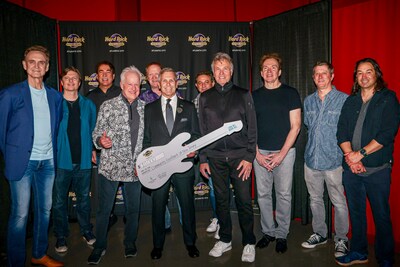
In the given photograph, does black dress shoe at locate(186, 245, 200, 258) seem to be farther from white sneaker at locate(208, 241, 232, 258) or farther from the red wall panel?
the red wall panel

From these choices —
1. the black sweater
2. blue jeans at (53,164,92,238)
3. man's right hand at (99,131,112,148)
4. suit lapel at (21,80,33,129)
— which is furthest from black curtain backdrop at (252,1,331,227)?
suit lapel at (21,80,33,129)

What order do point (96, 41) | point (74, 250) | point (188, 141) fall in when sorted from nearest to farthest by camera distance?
point (188, 141)
point (74, 250)
point (96, 41)

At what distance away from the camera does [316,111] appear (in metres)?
2.84

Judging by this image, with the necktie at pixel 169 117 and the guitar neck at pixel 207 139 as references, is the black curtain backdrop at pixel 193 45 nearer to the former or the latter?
the guitar neck at pixel 207 139

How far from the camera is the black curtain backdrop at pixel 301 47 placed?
10.6 ft

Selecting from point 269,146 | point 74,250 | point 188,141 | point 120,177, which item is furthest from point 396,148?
point 74,250

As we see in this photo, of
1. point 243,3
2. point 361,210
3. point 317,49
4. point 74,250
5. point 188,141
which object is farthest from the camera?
point 243,3

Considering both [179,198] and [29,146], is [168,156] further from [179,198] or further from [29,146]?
→ [29,146]

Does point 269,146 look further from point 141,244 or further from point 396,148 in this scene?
point 141,244

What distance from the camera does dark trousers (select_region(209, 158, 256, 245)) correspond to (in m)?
2.60

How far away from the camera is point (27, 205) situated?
2412 millimetres

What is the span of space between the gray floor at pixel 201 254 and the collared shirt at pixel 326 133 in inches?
31.8

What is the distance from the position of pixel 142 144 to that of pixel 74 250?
1350mm

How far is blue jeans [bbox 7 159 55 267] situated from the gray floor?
435 millimetres
